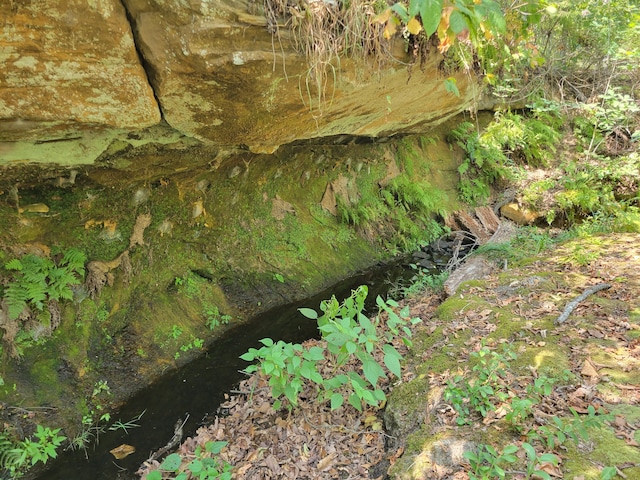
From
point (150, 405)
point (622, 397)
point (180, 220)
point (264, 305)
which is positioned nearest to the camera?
point (622, 397)

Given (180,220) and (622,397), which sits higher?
(180,220)

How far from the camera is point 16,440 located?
378 cm

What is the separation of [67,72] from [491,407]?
4.20m

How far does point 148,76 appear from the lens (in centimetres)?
325

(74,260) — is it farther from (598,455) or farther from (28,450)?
(598,455)

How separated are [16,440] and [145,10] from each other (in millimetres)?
4273

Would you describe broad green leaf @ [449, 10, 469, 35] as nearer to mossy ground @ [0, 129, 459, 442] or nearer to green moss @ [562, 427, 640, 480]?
green moss @ [562, 427, 640, 480]

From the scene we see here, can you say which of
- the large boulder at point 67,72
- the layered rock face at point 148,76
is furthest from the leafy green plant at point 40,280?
the large boulder at point 67,72

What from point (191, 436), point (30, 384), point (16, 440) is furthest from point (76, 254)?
point (191, 436)

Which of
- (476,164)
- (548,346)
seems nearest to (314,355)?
(548,346)

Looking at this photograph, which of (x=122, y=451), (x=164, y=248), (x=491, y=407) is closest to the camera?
(x=491, y=407)

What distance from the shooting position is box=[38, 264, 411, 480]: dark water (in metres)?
3.82

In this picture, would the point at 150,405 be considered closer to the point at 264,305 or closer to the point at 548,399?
the point at 264,305

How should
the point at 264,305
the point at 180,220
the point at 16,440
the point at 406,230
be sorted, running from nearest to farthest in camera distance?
the point at 16,440
the point at 180,220
the point at 264,305
the point at 406,230
